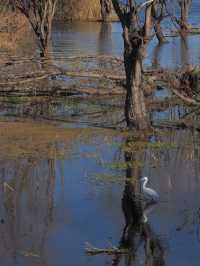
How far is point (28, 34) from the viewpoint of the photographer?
33.7m

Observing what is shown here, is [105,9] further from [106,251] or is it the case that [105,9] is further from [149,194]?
[106,251]

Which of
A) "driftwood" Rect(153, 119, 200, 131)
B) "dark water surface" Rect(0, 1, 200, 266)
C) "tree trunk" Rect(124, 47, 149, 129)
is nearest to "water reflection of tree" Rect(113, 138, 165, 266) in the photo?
"dark water surface" Rect(0, 1, 200, 266)

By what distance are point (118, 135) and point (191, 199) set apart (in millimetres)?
3975

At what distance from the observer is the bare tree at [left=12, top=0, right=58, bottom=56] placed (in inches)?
957

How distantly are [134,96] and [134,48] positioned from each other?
2.78ft

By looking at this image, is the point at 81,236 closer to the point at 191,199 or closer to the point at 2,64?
the point at 191,199

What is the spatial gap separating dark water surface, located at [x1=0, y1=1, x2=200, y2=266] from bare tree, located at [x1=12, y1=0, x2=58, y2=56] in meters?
9.03

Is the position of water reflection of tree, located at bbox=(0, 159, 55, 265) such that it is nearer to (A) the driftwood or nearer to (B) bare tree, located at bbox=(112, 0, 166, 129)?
(B) bare tree, located at bbox=(112, 0, 166, 129)

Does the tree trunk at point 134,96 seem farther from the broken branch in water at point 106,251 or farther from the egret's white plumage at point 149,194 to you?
the broken branch in water at point 106,251

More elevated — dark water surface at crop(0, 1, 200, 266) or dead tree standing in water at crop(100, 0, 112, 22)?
dead tree standing in water at crop(100, 0, 112, 22)

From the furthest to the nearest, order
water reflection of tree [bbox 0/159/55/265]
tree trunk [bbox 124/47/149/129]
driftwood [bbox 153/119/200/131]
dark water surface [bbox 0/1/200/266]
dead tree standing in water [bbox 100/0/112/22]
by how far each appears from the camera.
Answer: dead tree standing in water [bbox 100/0/112/22] < driftwood [bbox 153/119/200/131] < tree trunk [bbox 124/47/149/129] < water reflection of tree [bbox 0/159/55/265] < dark water surface [bbox 0/1/200/266]

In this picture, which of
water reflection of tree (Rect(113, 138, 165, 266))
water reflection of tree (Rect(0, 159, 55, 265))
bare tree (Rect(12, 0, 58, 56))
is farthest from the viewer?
bare tree (Rect(12, 0, 58, 56))

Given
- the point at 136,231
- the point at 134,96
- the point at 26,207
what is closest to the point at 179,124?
the point at 134,96

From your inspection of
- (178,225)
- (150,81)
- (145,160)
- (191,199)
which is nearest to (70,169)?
(145,160)
